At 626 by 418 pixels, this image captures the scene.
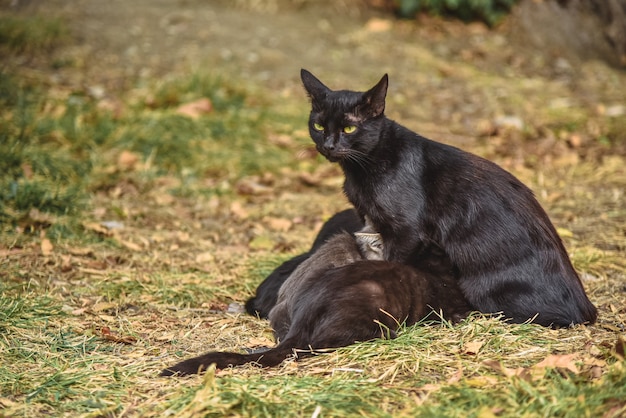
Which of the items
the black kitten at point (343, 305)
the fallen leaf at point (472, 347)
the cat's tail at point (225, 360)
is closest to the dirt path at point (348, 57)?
the black kitten at point (343, 305)

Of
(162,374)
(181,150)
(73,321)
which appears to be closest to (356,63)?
(181,150)

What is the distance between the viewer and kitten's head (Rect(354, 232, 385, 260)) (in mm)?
4285

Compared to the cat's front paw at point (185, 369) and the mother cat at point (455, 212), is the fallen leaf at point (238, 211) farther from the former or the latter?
the cat's front paw at point (185, 369)

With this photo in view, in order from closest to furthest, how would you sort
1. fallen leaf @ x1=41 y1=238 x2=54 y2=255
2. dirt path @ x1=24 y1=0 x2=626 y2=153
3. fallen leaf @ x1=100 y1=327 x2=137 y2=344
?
fallen leaf @ x1=100 y1=327 x2=137 y2=344 < fallen leaf @ x1=41 y1=238 x2=54 y2=255 < dirt path @ x1=24 y1=0 x2=626 y2=153

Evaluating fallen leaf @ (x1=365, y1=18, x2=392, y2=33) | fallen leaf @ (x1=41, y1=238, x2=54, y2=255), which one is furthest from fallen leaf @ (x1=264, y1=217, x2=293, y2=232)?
fallen leaf @ (x1=365, y1=18, x2=392, y2=33)

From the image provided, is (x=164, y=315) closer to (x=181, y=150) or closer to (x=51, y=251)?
(x=51, y=251)

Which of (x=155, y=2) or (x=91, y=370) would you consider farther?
(x=155, y=2)

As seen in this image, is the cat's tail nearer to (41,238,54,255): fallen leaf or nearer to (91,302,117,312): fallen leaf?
(91,302,117,312): fallen leaf

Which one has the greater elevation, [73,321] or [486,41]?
[486,41]

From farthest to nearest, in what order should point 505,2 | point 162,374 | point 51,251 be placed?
1. point 505,2
2. point 51,251
3. point 162,374

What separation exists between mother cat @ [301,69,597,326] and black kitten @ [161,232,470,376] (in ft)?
0.62

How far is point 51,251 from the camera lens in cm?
521

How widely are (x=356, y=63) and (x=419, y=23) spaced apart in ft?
5.55

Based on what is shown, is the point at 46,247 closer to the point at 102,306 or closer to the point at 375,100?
the point at 102,306
